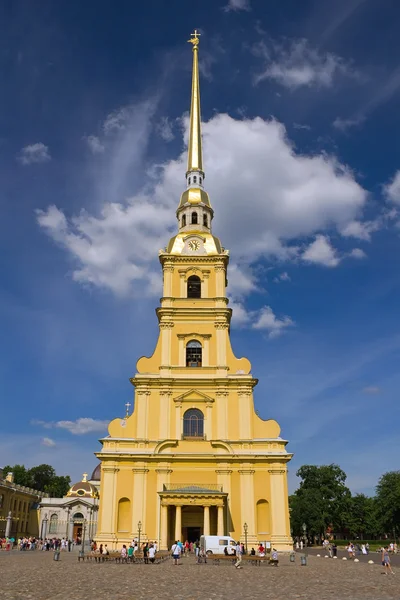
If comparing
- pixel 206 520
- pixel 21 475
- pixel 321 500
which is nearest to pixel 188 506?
pixel 206 520

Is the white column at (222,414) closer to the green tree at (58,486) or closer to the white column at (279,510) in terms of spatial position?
the white column at (279,510)

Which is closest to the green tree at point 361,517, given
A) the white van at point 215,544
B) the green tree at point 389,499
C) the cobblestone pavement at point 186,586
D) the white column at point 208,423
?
the green tree at point 389,499

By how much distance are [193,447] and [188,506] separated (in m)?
3.92

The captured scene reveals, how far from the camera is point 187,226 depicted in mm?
49469

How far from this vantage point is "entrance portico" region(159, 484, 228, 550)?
36312 millimetres

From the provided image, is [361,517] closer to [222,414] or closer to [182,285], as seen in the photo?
[222,414]

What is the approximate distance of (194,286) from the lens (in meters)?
46.2

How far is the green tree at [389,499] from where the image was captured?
66.1 meters

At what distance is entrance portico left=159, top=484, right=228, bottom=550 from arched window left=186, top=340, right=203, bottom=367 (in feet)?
30.7

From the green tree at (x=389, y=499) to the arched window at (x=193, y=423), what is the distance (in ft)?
118

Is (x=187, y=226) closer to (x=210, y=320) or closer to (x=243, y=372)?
(x=210, y=320)

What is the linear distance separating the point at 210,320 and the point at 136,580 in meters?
26.3

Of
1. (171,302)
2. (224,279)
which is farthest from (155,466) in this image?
(224,279)

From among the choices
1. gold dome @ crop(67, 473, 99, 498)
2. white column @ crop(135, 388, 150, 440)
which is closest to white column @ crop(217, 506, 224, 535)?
white column @ crop(135, 388, 150, 440)
